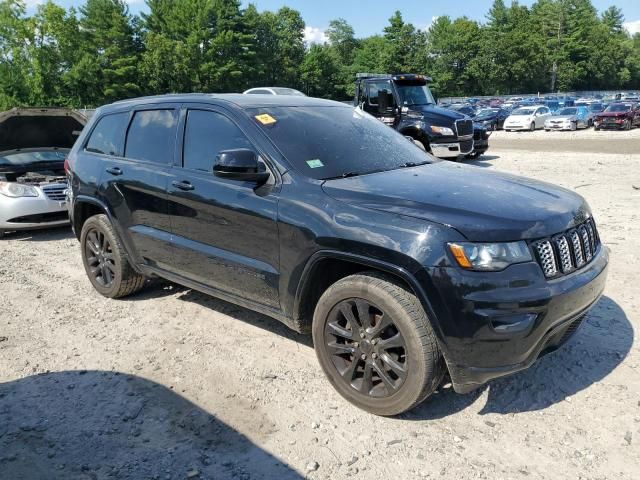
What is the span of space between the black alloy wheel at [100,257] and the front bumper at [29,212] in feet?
9.89

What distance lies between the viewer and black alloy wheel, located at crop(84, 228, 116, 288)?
510cm

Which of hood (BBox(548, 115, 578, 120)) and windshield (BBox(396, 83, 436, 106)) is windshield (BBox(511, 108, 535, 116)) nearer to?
hood (BBox(548, 115, 578, 120))

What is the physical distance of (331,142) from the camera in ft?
12.8

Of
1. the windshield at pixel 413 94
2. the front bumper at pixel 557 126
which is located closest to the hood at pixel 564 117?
the front bumper at pixel 557 126

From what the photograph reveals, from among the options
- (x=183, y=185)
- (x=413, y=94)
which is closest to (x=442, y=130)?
(x=413, y=94)

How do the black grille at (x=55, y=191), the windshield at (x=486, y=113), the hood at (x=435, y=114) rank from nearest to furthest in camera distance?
the black grille at (x=55, y=191), the hood at (x=435, y=114), the windshield at (x=486, y=113)

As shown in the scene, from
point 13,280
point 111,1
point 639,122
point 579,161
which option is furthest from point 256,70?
point 13,280

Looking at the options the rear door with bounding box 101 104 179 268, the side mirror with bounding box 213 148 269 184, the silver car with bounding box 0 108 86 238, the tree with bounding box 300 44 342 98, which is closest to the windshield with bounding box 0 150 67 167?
the silver car with bounding box 0 108 86 238

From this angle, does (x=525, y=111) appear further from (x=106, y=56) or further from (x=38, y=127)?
(x=106, y=56)

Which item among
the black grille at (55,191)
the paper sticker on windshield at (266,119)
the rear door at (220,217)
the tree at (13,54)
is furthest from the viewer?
the tree at (13,54)

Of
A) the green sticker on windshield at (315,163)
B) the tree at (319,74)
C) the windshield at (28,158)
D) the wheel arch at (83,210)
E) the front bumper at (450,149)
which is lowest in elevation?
the front bumper at (450,149)

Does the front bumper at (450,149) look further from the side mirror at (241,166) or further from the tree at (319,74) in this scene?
the tree at (319,74)

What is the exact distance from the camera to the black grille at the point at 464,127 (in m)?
13.5

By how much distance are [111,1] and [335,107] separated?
237 ft
